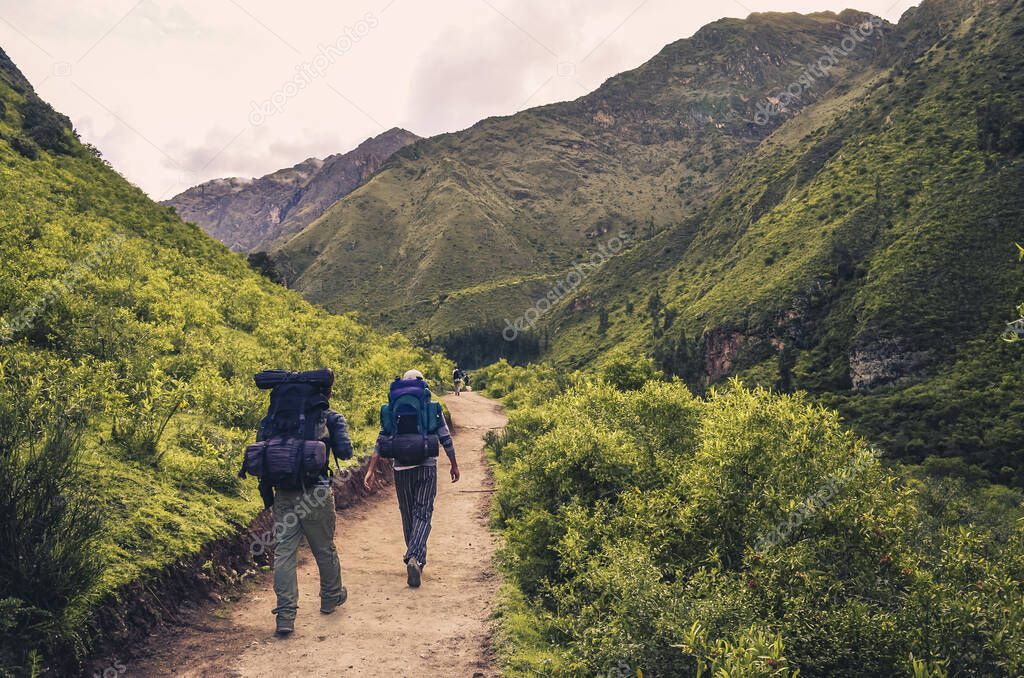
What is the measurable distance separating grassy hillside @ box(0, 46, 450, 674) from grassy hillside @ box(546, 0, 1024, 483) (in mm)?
59169

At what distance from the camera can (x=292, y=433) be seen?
6.01 m

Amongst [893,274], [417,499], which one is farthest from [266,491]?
[893,274]

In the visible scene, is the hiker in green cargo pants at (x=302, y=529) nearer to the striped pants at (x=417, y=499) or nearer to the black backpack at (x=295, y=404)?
the black backpack at (x=295, y=404)

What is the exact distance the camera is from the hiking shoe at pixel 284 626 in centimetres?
580

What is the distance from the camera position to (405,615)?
6.67 meters

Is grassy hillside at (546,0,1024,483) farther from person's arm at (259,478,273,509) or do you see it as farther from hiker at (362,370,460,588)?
person's arm at (259,478,273,509)

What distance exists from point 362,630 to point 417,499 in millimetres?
1941

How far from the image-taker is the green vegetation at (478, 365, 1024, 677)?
4676mm

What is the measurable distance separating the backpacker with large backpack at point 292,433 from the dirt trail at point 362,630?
161cm

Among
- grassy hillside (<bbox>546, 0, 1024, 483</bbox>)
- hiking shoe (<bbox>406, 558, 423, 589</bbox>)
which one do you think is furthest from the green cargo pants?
grassy hillside (<bbox>546, 0, 1024, 483</bbox>)

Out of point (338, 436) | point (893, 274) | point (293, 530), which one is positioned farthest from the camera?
point (893, 274)

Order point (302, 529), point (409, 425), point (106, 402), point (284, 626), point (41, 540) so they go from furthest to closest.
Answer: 1. point (106, 402)
2. point (409, 425)
3. point (302, 529)
4. point (284, 626)
5. point (41, 540)

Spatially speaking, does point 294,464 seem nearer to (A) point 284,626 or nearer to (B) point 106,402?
(A) point 284,626

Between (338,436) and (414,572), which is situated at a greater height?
(338,436)
